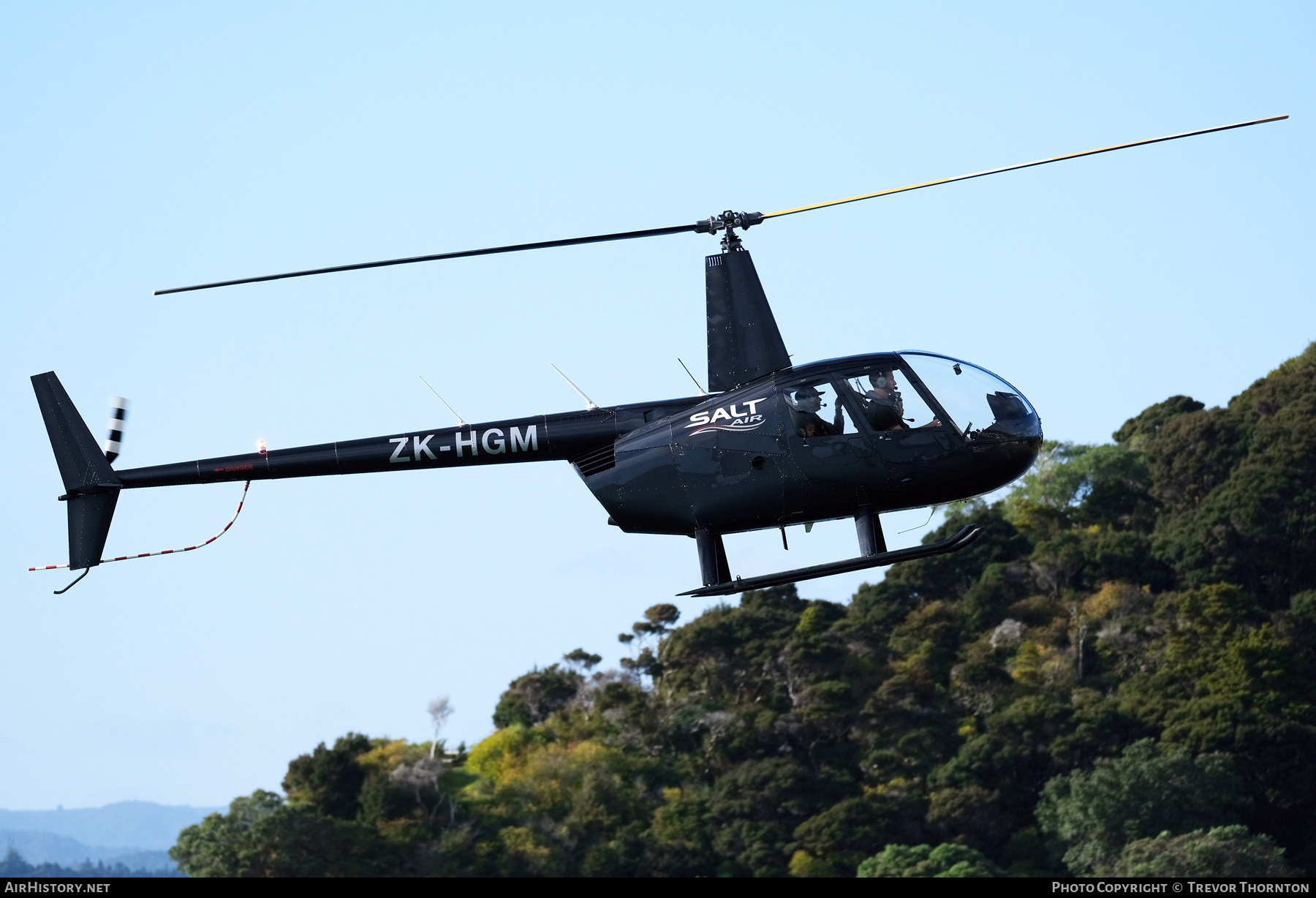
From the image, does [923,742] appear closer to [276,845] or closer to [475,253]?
[276,845]

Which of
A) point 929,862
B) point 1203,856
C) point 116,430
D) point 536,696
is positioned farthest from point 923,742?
point 116,430

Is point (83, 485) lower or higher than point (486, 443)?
higher

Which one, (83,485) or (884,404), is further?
(83,485)

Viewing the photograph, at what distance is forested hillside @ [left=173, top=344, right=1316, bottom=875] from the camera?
7706 centimetres

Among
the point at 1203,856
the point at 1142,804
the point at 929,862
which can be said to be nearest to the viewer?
the point at 1203,856

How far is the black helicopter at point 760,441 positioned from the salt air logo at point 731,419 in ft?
0.04

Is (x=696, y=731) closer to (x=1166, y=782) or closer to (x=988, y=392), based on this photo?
(x=1166, y=782)

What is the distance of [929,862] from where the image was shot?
72500mm

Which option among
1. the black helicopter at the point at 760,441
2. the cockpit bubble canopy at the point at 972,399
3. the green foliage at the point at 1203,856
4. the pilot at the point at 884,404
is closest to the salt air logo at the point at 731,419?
the black helicopter at the point at 760,441

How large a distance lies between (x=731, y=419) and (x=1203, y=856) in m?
58.9

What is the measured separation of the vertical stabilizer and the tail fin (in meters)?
7.93

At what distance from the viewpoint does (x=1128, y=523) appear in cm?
10081

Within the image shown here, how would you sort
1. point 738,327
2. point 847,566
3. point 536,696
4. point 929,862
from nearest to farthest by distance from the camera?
point 847,566
point 738,327
point 929,862
point 536,696

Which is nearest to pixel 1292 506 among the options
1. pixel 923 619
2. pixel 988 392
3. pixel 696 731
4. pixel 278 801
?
pixel 923 619
